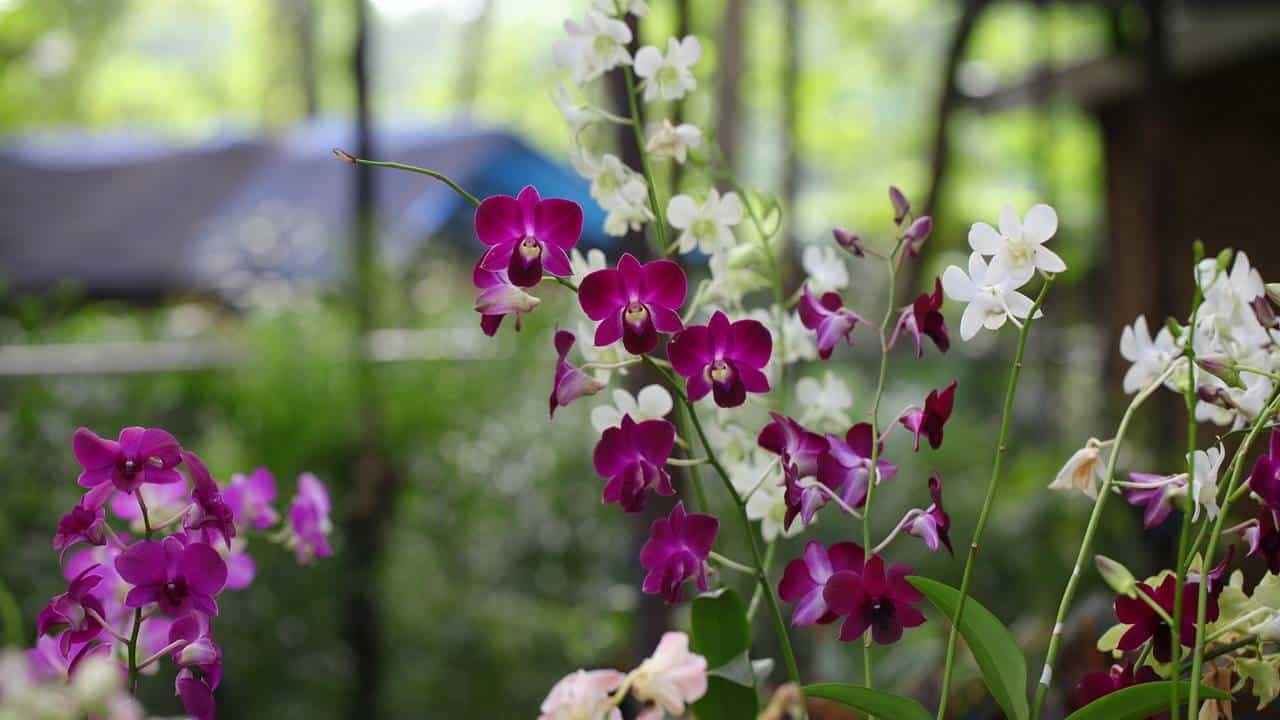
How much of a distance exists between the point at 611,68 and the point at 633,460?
260mm

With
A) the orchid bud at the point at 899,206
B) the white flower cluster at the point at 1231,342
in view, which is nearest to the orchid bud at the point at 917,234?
the orchid bud at the point at 899,206

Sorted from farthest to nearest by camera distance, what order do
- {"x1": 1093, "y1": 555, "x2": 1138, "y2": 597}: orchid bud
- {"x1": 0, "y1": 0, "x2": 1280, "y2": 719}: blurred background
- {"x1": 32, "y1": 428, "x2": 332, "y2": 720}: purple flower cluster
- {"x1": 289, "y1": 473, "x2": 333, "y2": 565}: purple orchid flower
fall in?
1. {"x1": 0, "y1": 0, "x2": 1280, "y2": 719}: blurred background
2. {"x1": 289, "y1": 473, "x2": 333, "y2": 565}: purple orchid flower
3. {"x1": 32, "y1": 428, "x2": 332, "y2": 720}: purple flower cluster
4. {"x1": 1093, "y1": 555, "x2": 1138, "y2": 597}: orchid bud

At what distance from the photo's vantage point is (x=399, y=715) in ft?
10.9

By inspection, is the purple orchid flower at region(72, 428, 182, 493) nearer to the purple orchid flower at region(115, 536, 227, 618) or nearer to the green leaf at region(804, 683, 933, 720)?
the purple orchid flower at region(115, 536, 227, 618)

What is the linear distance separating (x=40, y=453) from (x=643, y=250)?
230 cm

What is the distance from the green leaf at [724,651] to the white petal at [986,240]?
22 centimetres

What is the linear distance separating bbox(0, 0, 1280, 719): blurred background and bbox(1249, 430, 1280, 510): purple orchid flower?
1.59ft

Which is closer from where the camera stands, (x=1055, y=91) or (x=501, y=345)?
(x=501, y=345)

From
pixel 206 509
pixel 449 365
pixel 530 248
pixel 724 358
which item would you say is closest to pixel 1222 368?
pixel 724 358

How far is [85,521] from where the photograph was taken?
651 mm

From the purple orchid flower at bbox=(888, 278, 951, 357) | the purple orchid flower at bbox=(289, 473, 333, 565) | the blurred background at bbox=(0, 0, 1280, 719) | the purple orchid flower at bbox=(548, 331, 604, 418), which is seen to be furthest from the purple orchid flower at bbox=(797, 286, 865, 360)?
the purple orchid flower at bbox=(289, 473, 333, 565)

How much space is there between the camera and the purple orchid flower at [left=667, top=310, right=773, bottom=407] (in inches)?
25.1

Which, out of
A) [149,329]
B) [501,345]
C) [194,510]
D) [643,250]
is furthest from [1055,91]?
[194,510]

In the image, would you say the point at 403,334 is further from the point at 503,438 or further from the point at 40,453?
the point at 40,453
